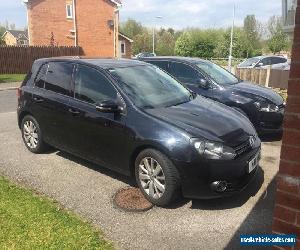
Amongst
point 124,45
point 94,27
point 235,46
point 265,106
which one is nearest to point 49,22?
point 94,27

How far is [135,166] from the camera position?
4.58 metres

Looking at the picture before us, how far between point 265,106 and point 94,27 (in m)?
27.2

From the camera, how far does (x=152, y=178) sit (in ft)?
14.4

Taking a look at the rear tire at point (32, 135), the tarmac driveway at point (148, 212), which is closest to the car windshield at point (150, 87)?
the tarmac driveway at point (148, 212)

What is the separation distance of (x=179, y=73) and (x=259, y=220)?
474cm

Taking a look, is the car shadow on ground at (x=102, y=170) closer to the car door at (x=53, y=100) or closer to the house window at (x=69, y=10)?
the car door at (x=53, y=100)

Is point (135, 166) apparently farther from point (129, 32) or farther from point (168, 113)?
point (129, 32)

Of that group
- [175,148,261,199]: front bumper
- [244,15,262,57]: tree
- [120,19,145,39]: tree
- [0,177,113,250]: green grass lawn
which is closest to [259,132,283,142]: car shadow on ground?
[175,148,261,199]: front bumper

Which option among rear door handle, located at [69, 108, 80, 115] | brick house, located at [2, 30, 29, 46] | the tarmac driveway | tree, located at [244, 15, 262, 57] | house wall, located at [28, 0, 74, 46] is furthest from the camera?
brick house, located at [2, 30, 29, 46]

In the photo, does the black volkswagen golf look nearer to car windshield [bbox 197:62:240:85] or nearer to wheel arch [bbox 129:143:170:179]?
wheel arch [bbox 129:143:170:179]

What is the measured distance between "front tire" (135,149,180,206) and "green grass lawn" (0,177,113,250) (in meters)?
0.90

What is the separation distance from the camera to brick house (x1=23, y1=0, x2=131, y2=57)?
31906 millimetres

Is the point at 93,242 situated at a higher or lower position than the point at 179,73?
lower

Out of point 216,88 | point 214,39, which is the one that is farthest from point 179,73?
point 214,39
